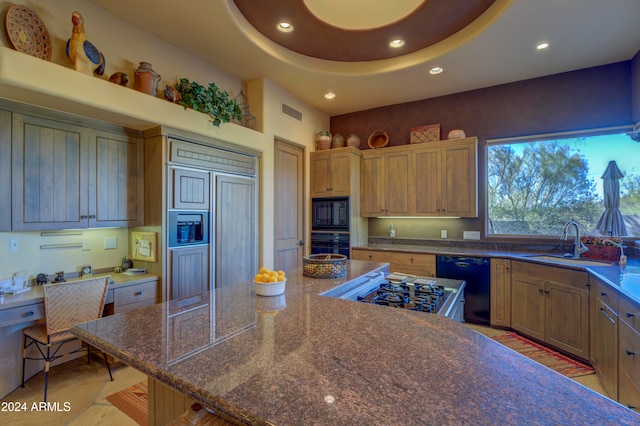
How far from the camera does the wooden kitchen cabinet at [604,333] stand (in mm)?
2104

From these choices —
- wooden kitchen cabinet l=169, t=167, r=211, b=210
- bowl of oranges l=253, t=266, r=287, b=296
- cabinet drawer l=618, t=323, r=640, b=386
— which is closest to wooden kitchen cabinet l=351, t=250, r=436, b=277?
cabinet drawer l=618, t=323, r=640, b=386

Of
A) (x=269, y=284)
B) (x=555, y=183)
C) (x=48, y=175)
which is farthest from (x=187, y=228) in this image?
(x=555, y=183)

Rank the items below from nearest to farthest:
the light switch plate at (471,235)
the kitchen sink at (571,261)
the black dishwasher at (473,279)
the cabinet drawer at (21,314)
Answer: the cabinet drawer at (21,314) < the kitchen sink at (571,261) < the black dishwasher at (473,279) < the light switch plate at (471,235)

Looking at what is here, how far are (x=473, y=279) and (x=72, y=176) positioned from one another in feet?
14.0

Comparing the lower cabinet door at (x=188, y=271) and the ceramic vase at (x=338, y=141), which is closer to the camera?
the lower cabinet door at (x=188, y=271)

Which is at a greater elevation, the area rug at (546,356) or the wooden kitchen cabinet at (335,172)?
the wooden kitchen cabinet at (335,172)

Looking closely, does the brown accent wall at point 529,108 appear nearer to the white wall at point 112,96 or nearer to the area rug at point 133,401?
the white wall at point 112,96

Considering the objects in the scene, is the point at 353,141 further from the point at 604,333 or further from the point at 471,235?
the point at 604,333

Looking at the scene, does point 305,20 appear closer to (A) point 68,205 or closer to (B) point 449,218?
(A) point 68,205

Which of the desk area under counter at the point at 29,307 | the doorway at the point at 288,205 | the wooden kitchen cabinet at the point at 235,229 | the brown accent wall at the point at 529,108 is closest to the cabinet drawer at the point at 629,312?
the brown accent wall at the point at 529,108

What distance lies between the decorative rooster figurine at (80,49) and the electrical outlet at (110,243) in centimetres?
151

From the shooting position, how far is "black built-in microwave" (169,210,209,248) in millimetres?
2969

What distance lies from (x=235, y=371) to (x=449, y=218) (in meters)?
4.14

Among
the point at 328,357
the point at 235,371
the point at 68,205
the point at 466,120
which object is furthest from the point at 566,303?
the point at 68,205
